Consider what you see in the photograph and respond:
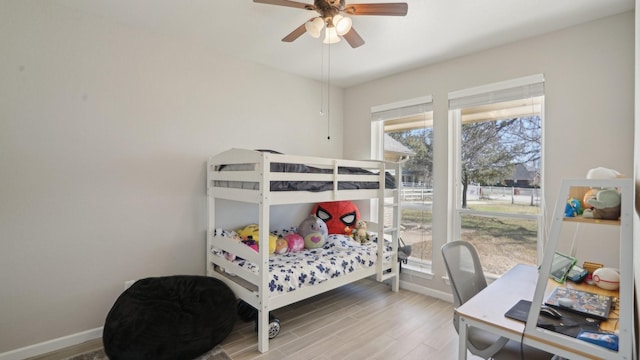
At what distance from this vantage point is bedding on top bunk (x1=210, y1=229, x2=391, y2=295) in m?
2.34

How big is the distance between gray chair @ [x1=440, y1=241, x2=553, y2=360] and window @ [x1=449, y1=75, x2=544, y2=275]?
1.00 metres

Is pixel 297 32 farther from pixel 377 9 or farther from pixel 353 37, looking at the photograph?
pixel 377 9

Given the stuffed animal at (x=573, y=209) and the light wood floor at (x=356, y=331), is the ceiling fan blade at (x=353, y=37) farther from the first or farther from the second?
the light wood floor at (x=356, y=331)

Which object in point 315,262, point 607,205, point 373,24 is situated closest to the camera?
point 607,205

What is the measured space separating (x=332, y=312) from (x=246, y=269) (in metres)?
1.01

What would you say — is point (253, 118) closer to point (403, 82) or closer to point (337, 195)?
point (337, 195)

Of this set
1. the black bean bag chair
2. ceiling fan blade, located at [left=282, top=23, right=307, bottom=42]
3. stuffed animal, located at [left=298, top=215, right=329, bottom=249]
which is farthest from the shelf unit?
stuffed animal, located at [left=298, top=215, right=329, bottom=249]

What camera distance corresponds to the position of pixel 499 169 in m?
2.83

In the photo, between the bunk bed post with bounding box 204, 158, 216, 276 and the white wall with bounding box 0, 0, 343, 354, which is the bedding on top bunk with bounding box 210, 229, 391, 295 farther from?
the white wall with bounding box 0, 0, 343, 354

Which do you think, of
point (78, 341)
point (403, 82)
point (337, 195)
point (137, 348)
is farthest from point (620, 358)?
point (78, 341)

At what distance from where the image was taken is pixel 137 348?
6.16ft

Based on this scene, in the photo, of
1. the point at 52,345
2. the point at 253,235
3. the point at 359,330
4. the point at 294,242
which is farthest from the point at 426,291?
the point at 52,345

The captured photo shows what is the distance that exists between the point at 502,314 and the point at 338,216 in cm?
223

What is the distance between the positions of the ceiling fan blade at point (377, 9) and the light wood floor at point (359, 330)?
2286 mm
